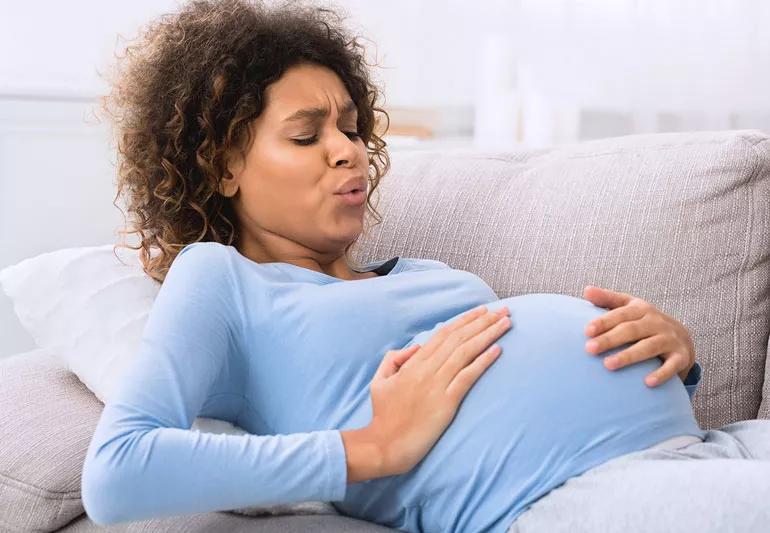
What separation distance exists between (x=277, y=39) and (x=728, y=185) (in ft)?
2.23

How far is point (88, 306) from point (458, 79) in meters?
1.81

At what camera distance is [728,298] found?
4.66 ft

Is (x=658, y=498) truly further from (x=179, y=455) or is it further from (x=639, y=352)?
(x=179, y=455)

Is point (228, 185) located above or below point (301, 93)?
below

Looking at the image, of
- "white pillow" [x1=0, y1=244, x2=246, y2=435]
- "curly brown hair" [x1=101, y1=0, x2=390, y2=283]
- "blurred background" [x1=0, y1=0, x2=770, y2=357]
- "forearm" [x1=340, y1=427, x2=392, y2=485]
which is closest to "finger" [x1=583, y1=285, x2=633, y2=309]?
"forearm" [x1=340, y1=427, x2=392, y2=485]

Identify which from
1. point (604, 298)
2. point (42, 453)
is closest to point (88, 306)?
point (42, 453)

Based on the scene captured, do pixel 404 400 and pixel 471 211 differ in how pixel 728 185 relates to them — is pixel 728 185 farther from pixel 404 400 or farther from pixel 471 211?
pixel 404 400

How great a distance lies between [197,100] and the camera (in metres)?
1.40

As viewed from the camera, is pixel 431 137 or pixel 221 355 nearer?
pixel 221 355

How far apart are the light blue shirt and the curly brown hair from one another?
0.56ft

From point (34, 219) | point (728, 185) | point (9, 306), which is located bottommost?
point (9, 306)

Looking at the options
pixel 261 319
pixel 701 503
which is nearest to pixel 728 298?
pixel 701 503

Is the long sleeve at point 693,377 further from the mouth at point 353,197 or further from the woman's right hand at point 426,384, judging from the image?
the mouth at point 353,197

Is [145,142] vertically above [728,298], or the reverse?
[145,142]
